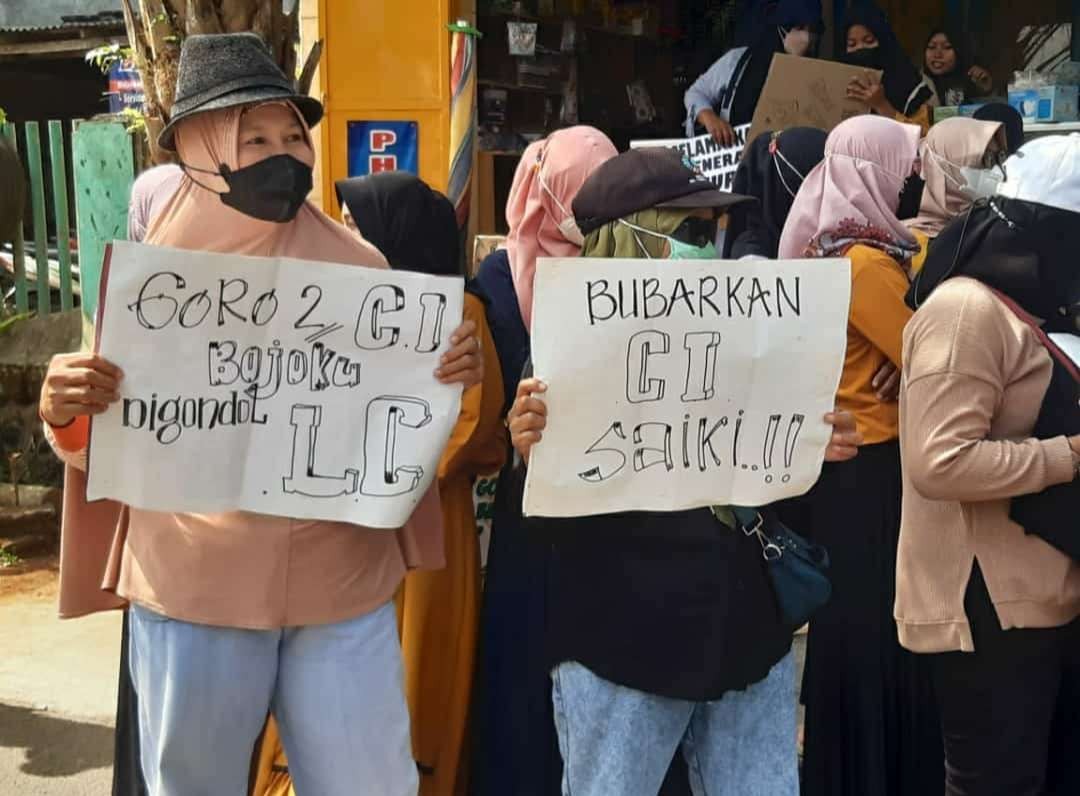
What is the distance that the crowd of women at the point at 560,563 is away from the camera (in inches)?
94.7

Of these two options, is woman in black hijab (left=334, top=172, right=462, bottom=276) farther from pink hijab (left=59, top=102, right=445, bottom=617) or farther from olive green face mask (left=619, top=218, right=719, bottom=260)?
olive green face mask (left=619, top=218, right=719, bottom=260)

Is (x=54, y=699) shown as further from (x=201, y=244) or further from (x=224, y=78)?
(x=224, y=78)

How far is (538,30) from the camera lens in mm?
8039

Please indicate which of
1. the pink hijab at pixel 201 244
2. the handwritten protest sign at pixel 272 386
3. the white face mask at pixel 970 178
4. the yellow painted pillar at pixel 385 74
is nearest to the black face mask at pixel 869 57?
the yellow painted pillar at pixel 385 74

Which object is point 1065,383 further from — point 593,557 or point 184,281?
point 184,281

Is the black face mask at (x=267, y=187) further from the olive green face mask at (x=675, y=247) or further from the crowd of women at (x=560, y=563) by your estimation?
the olive green face mask at (x=675, y=247)

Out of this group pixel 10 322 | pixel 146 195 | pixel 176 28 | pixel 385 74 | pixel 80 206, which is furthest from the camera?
pixel 10 322

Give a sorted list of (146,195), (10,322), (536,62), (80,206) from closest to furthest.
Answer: (146,195), (80,206), (10,322), (536,62)

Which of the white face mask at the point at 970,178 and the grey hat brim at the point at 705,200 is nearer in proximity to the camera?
the grey hat brim at the point at 705,200

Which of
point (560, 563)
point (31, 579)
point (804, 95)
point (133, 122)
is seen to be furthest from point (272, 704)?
point (133, 122)

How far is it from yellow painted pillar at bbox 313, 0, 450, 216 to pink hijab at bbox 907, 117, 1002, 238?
11.1 feet

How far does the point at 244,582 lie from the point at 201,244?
65 cm

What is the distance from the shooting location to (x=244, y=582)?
2.37 metres

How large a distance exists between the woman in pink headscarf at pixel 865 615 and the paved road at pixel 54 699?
233cm
